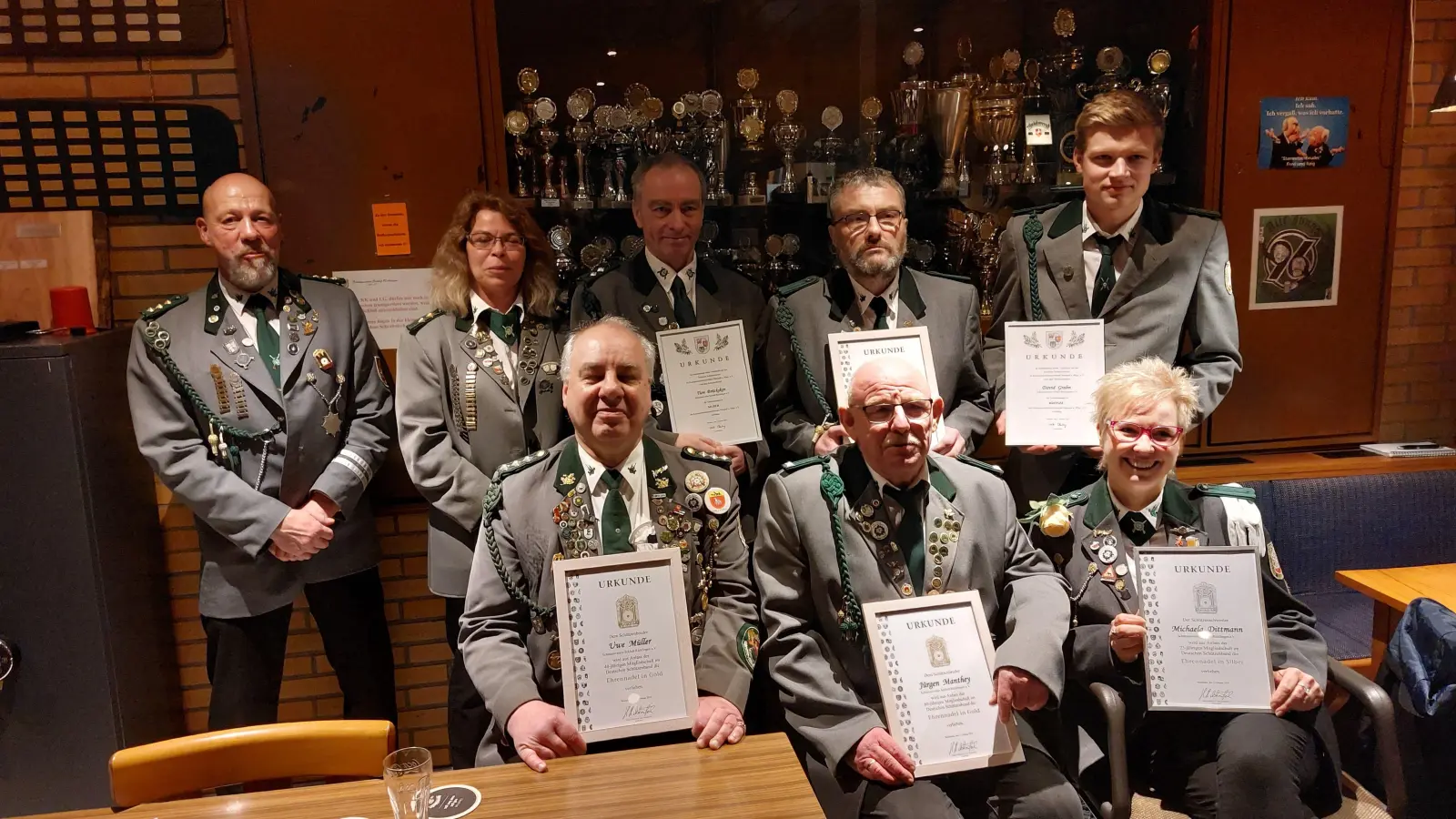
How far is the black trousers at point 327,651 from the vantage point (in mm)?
2830

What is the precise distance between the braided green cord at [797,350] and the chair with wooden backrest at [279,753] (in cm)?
149

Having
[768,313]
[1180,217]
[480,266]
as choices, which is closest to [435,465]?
[480,266]

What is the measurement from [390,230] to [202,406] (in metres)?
0.83

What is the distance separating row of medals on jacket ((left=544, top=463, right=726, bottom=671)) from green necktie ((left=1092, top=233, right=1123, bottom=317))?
A: 142 cm

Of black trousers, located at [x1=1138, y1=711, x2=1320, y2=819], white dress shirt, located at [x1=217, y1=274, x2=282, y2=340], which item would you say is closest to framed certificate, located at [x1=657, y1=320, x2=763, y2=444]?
white dress shirt, located at [x1=217, y1=274, x2=282, y2=340]

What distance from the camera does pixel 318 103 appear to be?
3074 millimetres

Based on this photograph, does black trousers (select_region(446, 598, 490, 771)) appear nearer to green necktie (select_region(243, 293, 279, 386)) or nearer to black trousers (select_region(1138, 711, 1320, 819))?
green necktie (select_region(243, 293, 279, 386))

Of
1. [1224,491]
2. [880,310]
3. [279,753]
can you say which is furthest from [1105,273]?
[279,753]

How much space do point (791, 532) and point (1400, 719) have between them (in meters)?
1.77

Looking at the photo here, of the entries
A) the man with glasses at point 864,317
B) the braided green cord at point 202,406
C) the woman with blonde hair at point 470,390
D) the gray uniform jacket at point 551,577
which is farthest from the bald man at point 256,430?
the man with glasses at point 864,317

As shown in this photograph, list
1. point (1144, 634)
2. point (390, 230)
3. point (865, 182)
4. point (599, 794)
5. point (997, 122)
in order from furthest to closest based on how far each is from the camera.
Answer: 1. point (997, 122)
2. point (390, 230)
3. point (865, 182)
4. point (1144, 634)
5. point (599, 794)

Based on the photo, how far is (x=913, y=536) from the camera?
2139 millimetres

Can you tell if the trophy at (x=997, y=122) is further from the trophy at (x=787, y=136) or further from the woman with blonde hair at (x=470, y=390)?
the woman with blonde hair at (x=470, y=390)

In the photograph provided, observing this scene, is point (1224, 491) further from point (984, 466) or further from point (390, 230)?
point (390, 230)
